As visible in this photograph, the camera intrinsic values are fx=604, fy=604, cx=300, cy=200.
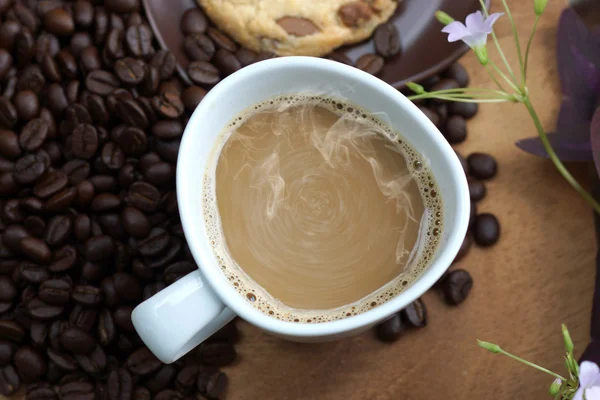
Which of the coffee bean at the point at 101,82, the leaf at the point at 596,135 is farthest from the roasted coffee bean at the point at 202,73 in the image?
the leaf at the point at 596,135

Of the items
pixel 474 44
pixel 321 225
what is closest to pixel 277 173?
pixel 321 225

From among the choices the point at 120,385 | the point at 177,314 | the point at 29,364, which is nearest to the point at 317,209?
the point at 177,314

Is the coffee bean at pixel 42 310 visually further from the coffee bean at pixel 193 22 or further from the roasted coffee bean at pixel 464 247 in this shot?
the roasted coffee bean at pixel 464 247

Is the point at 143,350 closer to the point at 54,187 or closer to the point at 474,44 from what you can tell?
the point at 54,187

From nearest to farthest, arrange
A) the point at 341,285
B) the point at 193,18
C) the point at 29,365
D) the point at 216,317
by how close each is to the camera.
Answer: the point at 216,317 < the point at 341,285 < the point at 29,365 < the point at 193,18

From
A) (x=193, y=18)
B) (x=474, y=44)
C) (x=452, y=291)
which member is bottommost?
(x=452, y=291)

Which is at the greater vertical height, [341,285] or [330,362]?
[341,285]

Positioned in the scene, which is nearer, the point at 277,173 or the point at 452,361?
the point at 277,173

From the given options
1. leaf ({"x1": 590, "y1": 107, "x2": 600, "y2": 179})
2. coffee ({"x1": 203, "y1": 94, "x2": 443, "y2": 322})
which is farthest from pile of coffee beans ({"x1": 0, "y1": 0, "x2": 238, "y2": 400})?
leaf ({"x1": 590, "y1": 107, "x2": 600, "y2": 179})

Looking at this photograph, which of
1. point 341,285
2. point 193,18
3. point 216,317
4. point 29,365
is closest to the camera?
point 216,317
